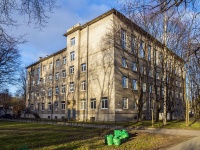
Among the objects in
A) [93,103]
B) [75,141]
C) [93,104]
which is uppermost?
[93,103]

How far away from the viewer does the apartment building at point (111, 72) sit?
30.6 meters

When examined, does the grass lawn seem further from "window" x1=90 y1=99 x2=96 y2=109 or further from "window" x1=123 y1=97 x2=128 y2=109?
"window" x1=90 y1=99 x2=96 y2=109

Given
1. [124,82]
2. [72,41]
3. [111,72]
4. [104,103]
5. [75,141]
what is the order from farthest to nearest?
[72,41]
[124,82]
[104,103]
[111,72]
[75,141]

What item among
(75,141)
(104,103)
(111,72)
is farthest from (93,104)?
(75,141)

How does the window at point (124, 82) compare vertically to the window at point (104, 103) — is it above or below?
above

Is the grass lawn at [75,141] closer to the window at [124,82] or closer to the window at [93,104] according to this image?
the window at [124,82]

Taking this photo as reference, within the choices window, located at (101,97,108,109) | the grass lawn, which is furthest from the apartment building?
the grass lawn

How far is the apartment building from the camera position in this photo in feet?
101

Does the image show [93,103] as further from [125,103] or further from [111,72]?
[111,72]

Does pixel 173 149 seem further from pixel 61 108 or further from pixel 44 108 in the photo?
pixel 44 108

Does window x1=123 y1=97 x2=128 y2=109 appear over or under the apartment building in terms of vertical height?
under

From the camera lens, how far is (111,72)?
113 feet

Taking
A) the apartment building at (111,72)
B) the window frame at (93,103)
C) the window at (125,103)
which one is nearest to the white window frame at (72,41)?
the apartment building at (111,72)

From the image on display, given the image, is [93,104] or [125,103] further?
[93,104]
